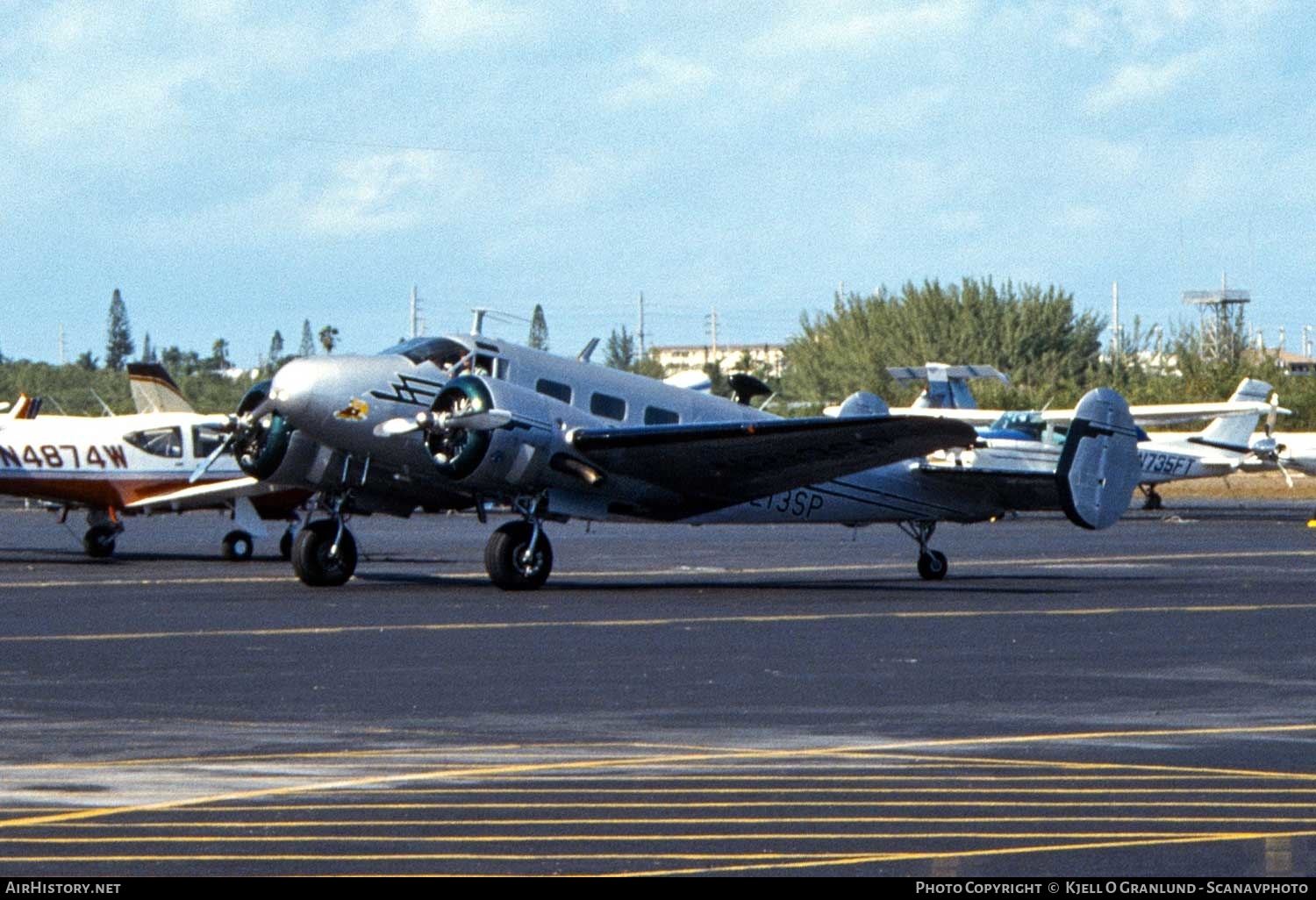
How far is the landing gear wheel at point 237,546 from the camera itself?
3447 cm

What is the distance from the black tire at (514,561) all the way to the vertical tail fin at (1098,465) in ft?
24.5

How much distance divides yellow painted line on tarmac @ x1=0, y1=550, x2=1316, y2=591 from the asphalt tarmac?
4.20 feet

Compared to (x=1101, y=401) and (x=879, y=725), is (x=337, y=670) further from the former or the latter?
(x=1101, y=401)

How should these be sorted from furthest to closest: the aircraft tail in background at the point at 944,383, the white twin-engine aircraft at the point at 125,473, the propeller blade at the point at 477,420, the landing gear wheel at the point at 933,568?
the aircraft tail in background at the point at 944,383 → the white twin-engine aircraft at the point at 125,473 → the landing gear wheel at the point at 933,568 → the propeller blade at the point at 477,420

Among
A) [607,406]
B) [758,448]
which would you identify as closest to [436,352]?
[607,406]

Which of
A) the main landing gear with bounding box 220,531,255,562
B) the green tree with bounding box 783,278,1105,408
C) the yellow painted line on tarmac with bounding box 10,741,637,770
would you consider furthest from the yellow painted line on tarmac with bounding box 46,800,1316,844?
the green tree with bounding box 783,278,1105,408

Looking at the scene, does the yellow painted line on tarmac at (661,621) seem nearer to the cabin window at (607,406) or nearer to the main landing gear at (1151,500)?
the cabin window at (607,406)

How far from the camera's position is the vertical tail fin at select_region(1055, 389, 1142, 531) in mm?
27891

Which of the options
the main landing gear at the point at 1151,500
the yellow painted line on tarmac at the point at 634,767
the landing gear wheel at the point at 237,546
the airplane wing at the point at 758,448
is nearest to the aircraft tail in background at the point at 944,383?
the main landing gear at the point at 1151,500

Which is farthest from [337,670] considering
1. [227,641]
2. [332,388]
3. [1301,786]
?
[332,388]

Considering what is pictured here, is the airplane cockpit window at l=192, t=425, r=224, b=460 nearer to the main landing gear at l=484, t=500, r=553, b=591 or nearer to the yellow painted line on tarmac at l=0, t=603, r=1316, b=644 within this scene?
the main landing gear at l=484, t=500, r=553, b=591

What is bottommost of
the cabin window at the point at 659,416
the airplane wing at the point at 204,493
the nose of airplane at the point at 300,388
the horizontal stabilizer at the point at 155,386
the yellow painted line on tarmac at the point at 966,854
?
the yellow painted line on tarmac at the point at 966,854

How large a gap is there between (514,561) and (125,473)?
12.1m

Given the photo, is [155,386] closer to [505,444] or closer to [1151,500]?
[505,444]
